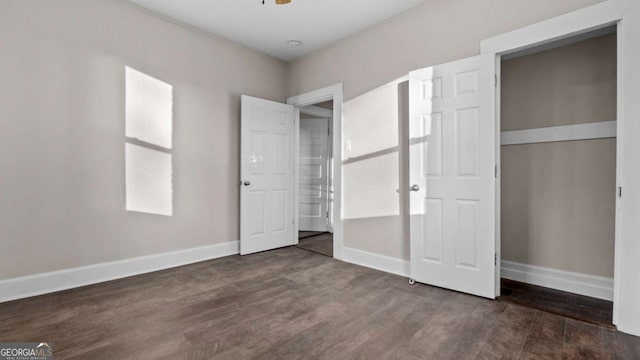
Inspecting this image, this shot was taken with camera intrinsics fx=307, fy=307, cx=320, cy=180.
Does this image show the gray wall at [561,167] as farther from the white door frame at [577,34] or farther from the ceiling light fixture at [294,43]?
the ceiling light fixture at [294,43]

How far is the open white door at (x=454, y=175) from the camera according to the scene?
257 cm

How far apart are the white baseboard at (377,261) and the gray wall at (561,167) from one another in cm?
107

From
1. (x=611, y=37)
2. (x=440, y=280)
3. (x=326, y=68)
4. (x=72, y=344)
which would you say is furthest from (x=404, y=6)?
(x=72, y=344)

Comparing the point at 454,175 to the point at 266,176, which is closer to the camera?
the point at 454,175

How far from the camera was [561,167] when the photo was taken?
2875 millimetres

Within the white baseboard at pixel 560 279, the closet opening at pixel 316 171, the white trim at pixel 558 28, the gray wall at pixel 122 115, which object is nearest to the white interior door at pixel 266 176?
the gray wall at pixel 122 115

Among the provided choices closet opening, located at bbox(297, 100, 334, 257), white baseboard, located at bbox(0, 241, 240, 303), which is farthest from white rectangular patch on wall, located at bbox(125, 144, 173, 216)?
closet opening, located at bbox(297, 100, 334, 257)

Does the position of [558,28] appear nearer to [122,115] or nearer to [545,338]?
[545,338]

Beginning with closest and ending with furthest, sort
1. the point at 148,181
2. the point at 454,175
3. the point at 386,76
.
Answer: the point at 454,175, the point at 148,181, the point at 386,76

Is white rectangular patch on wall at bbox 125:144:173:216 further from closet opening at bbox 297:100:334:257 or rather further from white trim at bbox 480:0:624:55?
white trim at bbox 480:0:624:55

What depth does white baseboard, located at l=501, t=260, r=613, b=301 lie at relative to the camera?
2609 millimetres

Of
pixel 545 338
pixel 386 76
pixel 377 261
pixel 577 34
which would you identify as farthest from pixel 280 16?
pixel 545 338

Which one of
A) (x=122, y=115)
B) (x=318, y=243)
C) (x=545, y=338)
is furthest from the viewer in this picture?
(x=318, y=243)

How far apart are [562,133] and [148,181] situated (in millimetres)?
4141
